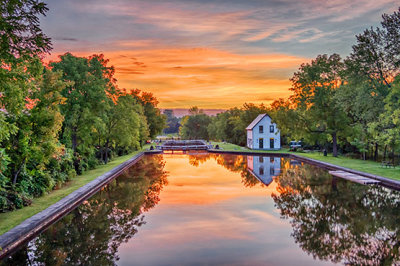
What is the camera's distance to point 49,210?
1473cm

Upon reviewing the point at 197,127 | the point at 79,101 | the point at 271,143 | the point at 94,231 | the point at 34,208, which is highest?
the point at 79,101

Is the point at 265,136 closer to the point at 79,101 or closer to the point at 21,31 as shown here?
the point at 79,101

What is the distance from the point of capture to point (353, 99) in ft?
110

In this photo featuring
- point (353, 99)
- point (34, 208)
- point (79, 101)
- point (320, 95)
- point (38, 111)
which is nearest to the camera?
point (34, 208)

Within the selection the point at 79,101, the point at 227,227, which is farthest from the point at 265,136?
the point at 227,227

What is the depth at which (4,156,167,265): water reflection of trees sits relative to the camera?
1068 centimetres

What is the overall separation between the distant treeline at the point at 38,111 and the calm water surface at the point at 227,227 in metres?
3.29

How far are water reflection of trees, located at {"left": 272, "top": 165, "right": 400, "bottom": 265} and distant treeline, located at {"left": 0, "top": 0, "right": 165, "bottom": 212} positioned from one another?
11.1 metres

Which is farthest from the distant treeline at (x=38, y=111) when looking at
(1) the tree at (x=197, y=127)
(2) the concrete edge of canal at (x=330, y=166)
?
(1) the tree at (x=197, y=127)

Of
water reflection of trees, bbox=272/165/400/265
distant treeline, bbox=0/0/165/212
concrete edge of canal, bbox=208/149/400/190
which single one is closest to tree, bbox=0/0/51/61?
distant treeline, bbox=0/0/165/212

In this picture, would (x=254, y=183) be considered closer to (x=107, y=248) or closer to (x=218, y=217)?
(x=218, y=217)

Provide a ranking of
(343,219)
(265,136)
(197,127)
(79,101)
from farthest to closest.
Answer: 1. (197,127)
2. (265,136)
3. (79,101)
4. (343,219)

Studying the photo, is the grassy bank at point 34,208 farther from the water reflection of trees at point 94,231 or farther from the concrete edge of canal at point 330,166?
the concrete edge of canal at point 330,166

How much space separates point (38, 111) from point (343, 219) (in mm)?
15658
